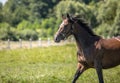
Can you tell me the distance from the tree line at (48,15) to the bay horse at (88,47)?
3902 centimetres

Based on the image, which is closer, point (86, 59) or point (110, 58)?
point (86, 59)

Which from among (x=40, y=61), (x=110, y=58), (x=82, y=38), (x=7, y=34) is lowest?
(x=7, y=34)

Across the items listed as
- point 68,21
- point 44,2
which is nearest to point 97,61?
point 68,21

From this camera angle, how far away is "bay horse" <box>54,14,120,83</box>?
11.0 metres

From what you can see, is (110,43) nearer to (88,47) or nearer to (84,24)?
(88,47)

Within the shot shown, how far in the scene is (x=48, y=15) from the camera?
108 metres

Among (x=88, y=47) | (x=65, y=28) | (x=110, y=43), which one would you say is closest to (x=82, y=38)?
(x=88, y=47)

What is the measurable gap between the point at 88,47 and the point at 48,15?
320ft

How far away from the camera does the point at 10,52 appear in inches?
1068

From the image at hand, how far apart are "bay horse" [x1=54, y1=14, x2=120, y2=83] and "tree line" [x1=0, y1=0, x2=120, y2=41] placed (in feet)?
128

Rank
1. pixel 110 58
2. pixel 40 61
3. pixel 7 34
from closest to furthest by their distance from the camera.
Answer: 1. pixel 110 58
2. pixel 40 61
3. pixel 7 34

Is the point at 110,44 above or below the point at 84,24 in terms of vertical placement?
below

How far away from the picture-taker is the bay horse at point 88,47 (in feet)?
36.1

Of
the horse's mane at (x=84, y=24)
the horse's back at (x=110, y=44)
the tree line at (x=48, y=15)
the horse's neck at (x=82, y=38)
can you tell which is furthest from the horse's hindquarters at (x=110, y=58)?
the tree line at (x=48, y=15)
